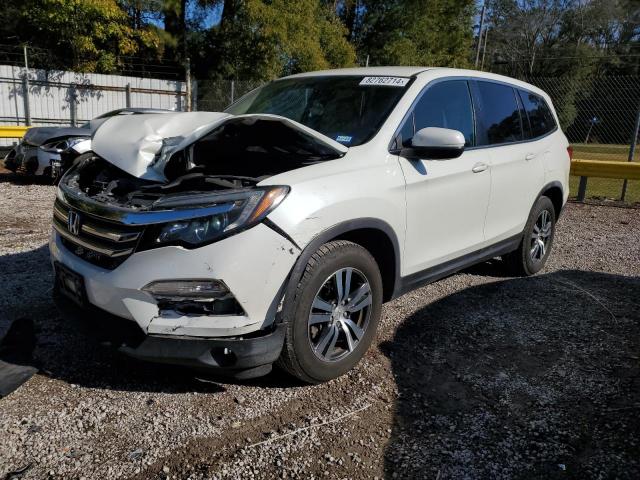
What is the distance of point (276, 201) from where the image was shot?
2658mm

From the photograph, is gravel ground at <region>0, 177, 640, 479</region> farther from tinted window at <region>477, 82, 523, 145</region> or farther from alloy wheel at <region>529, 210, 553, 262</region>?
tinted window at <region>477, 82, 523, 145</region>

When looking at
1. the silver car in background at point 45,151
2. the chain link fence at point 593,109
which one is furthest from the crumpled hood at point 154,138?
the chain link fence at point 593,109

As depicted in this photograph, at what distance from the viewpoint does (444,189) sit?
3697mm

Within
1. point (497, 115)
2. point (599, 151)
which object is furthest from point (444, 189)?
point (599, 151)

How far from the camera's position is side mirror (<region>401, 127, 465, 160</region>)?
10.8 feet

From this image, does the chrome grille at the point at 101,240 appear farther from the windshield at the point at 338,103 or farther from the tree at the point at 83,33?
the tree at the point at 83,33

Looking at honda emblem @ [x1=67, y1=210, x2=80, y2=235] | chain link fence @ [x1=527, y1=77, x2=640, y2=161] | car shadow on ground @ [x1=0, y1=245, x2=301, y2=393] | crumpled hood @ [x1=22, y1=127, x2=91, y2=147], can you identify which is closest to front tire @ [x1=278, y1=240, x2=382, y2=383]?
Answer: car shadow on ground @ [x1=0, y1=245, x2=301, y2=393]

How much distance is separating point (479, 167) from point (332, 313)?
68.8 inches

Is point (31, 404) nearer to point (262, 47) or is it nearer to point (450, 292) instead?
point (450, 292)

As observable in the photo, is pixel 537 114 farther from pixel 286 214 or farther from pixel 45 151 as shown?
pixel 45 151

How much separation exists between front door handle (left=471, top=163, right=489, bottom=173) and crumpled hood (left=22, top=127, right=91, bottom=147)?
7236mm

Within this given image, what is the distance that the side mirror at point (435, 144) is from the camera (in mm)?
3279

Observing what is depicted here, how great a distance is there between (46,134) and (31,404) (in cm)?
750

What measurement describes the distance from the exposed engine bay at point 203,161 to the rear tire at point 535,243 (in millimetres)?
2600
